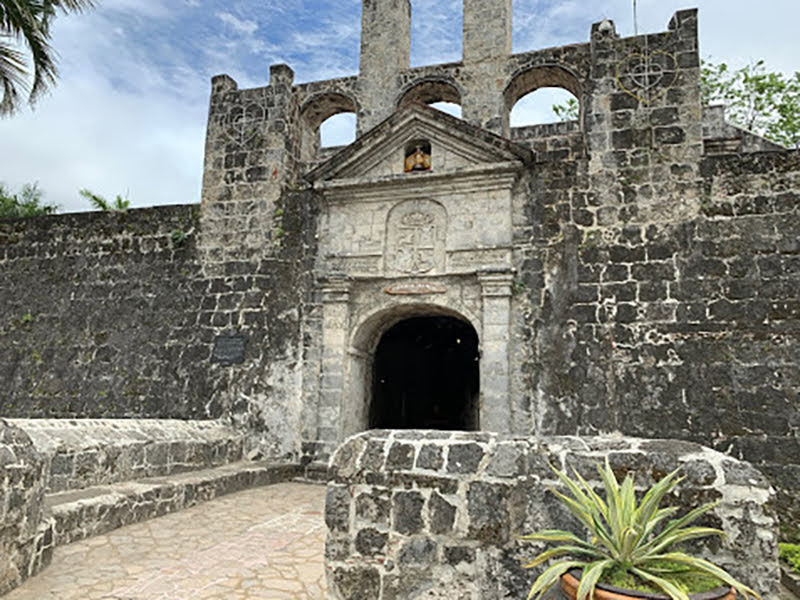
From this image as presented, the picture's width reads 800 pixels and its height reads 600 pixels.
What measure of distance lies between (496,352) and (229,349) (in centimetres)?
402

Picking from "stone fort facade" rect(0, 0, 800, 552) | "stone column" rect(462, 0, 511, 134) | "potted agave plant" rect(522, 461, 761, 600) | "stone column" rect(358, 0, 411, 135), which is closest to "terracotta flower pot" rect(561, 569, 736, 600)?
"potted agave plant" rect(522, 461, 761, 600)

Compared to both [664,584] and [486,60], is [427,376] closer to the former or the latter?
[486,60]

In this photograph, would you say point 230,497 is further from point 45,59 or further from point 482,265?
point 45,59

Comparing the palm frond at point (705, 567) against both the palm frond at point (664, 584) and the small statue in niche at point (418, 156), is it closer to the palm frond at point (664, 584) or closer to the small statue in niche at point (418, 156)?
the palm frond at point (664, 584)

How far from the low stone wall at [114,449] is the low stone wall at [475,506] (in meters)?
2.48

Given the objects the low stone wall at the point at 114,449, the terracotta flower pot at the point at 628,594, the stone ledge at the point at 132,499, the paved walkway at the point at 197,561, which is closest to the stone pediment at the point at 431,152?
the low stone wall at the point at 114,449

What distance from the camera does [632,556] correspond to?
104 inches

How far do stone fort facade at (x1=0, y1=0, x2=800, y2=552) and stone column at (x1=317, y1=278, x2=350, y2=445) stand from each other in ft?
0.10

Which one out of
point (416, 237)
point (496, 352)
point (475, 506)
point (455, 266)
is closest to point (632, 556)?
point (475, 506)

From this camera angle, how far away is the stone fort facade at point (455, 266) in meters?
7.28

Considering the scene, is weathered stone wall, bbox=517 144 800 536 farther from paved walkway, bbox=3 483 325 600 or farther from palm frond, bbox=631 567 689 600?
palm frond, bbox=631 567 689 600

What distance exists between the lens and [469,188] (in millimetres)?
8555

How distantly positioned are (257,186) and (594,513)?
321 inches

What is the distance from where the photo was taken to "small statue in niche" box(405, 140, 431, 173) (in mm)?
8875
